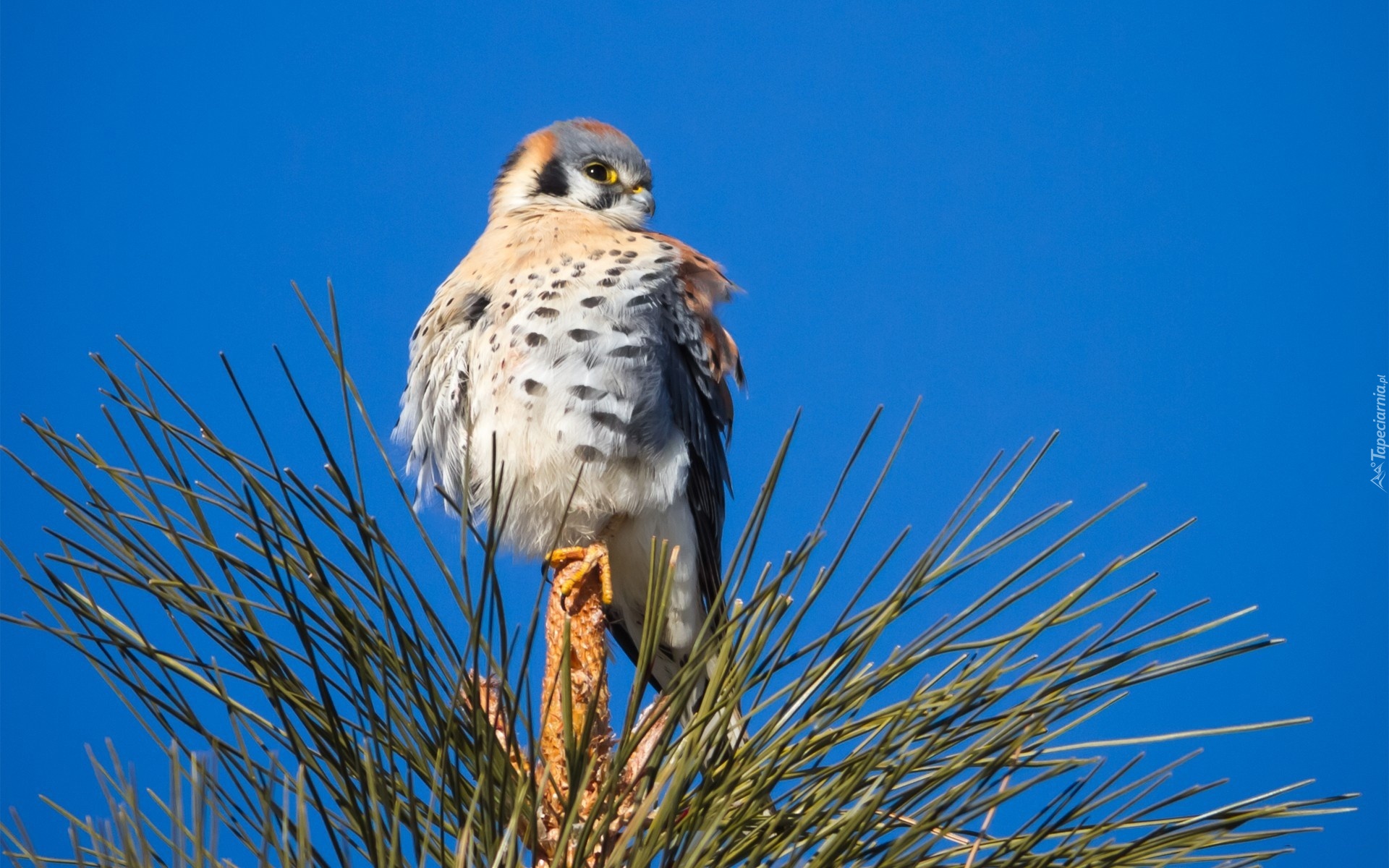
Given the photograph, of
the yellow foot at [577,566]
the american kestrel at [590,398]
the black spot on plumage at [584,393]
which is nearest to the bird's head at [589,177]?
the american kestrel at [590,398]

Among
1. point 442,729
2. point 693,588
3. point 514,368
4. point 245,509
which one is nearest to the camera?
point 245,509

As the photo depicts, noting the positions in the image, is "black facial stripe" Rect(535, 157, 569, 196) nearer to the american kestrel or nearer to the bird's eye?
the bird's eye

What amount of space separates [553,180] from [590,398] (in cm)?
91

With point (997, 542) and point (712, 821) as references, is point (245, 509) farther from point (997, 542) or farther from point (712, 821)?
point (997, 542)

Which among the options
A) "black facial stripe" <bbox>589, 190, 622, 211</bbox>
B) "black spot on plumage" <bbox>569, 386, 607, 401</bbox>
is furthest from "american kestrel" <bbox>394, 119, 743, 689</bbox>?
"black facial stripe" <bbox>589, 190, 622, 211</bbox>

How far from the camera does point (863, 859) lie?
1.28 metres

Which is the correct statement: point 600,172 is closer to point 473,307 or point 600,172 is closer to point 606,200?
point 606,200

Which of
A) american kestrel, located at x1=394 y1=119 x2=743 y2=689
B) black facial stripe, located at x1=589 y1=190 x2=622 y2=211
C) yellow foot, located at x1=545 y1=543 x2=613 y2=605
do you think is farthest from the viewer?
black facial stripe, located at x1=589 y1=190 x2=622 y2=211

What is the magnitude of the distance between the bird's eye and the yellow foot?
1271mm

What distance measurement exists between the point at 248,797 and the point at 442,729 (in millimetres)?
207

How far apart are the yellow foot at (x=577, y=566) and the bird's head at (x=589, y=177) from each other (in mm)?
1176

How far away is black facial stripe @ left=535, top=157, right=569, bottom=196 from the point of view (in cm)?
298

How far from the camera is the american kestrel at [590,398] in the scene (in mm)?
2268

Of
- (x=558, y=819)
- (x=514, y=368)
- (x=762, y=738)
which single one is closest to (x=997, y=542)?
(x=762, y=738)
